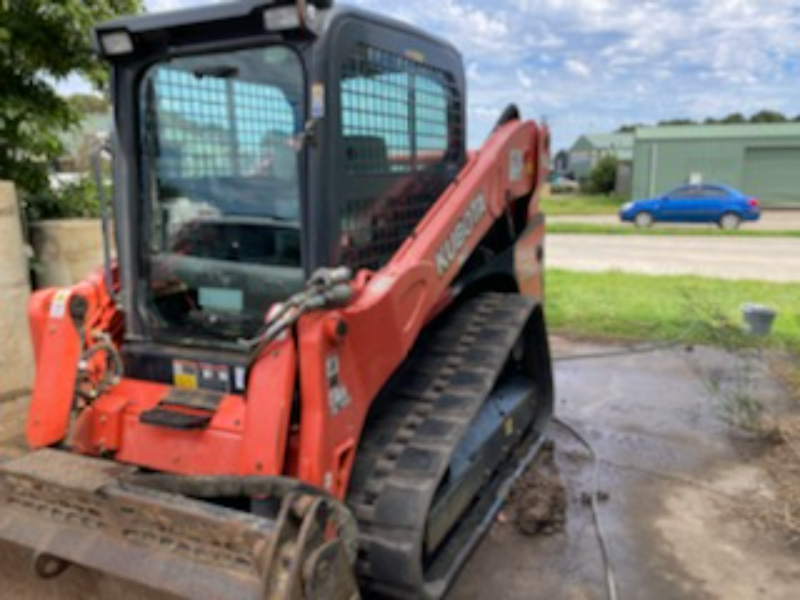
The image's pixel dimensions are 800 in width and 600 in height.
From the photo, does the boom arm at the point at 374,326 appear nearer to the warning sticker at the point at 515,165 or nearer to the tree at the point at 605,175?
the warning sticker at the point at 515,165

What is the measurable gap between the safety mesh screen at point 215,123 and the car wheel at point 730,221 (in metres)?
21.1

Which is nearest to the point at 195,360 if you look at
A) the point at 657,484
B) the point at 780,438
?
the point at 657,484

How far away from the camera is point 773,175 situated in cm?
3166


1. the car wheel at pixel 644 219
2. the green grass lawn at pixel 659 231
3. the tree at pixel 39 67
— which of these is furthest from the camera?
the car wheel at pixel 644 219

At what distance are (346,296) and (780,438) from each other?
12.6 ft

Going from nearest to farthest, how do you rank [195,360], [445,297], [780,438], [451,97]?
[195,360] → [445,297] → [451,97] → [780,438]

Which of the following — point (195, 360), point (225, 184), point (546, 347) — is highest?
point (225, 184)

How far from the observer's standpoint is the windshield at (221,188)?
276 cm

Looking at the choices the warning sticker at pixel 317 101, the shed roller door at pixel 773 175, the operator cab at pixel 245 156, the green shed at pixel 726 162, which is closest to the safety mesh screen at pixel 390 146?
the operator cab at pixel 245 156

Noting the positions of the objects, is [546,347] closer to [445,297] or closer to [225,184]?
[445,297]

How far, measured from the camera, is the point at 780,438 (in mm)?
4855

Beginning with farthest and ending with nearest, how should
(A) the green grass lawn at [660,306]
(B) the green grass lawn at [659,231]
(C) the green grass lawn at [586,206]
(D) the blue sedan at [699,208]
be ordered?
(C) the green grass lawn at [586,206]
(D) the blue sedan at [699,208]
(B) the green grass lawn at [659,231]
(A) the green grass lawn at [660,306]

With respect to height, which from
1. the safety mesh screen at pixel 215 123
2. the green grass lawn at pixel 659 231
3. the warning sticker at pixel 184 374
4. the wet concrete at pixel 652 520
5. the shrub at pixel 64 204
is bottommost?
the wet concrete at pixel 652 520

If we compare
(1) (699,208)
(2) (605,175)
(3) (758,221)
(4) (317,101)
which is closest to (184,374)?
(4) (317,101)
